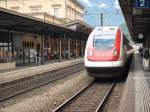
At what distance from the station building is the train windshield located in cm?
616

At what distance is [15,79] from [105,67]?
23.4 ft

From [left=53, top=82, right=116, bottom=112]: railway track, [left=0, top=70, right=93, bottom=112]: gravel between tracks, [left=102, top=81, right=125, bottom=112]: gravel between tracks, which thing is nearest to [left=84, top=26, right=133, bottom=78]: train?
[left=53, top=82, right=116, bottom=112]: railway track

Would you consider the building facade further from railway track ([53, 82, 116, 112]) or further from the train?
railway track ([53, 82, 116, 112])

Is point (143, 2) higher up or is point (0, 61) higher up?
point (143, 2)

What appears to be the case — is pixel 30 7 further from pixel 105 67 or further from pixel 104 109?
pixel 104 109

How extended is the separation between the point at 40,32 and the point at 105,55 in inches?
792

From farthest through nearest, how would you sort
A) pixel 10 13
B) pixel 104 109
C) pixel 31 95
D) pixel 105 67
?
pixel 10 13 < pixel 105 67 < pixel 31 95 < pixel 104 109

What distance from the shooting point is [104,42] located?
2158 cm

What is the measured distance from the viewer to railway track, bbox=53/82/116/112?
13.2 metres

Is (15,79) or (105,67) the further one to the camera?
(15,79)

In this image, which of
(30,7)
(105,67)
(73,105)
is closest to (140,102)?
(73,105)

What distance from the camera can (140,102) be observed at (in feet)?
38.2

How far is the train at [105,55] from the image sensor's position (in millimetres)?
20703

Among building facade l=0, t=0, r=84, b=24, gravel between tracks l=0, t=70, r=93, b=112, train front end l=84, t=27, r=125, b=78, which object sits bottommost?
gravel between tracks l=0, t=70, r=93, b=112
